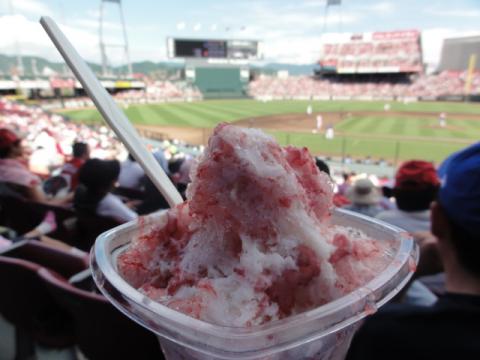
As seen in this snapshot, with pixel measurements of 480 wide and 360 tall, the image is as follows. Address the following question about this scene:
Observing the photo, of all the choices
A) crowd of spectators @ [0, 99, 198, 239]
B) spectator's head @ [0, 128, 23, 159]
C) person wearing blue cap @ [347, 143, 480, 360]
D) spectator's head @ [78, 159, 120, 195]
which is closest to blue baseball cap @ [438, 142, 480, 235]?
person wearing blue cap @ [347, 143, 480, 360]

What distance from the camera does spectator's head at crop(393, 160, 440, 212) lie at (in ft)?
10.4

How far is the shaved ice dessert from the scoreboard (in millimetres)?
60807

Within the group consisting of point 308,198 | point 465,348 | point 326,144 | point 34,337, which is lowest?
point 326,144

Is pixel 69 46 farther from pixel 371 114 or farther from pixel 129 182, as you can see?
pixel 371 114

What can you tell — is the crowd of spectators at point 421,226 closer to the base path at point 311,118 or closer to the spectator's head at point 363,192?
the spectator's head at point 363,192

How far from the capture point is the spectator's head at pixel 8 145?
4.26 metres

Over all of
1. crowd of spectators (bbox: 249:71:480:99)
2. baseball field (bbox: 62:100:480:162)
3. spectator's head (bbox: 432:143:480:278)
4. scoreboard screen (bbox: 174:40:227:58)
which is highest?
scoreboard screen (bbox: 174:40:227:58)

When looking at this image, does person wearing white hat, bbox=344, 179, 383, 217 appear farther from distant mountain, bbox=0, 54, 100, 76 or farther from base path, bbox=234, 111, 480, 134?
distant mountain, bbox=0, 54, 100, 76

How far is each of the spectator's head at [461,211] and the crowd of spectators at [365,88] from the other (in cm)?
5150

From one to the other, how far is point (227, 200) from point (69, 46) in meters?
0.58

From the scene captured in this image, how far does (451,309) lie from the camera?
1381mm

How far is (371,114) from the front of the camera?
1241 inches

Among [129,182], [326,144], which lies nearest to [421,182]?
[129,182]

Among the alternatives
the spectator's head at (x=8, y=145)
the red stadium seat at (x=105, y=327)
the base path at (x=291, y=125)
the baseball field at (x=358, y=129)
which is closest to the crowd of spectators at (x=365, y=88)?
the baseball field at (x=358, y=129)
